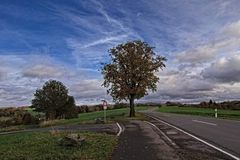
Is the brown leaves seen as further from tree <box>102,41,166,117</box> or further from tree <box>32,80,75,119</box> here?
tree <box>32,80,75,119</box>

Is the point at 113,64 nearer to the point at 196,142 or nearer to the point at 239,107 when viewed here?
the point at 239,107

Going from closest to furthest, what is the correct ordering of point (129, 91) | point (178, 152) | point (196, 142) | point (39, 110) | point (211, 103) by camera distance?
1. point (178, 152)
2. point (196, 142)
3. point (129, 91)
4. point (211, 103)
5. point (39, 110)

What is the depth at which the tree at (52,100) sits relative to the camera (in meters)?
85.3

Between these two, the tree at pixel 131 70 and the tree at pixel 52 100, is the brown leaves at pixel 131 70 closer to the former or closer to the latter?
the tree at pixel 131 70

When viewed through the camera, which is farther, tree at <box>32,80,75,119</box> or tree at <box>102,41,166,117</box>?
tree at <box>32,80,75,119</box>

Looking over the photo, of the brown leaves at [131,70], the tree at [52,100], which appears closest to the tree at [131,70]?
the brown leaves at [131,70]

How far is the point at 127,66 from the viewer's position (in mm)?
51188

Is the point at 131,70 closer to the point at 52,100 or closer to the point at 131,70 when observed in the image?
the point at 131,70

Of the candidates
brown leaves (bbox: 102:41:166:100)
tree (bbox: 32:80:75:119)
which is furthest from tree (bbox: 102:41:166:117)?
tree (bbox: 32:80:75:119)

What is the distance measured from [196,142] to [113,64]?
34942 mm

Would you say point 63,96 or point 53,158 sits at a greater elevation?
point 63,96

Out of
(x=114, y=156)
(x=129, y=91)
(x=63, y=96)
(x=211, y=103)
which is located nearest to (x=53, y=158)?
(x=114, y=156)

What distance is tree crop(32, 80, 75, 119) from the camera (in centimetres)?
8531

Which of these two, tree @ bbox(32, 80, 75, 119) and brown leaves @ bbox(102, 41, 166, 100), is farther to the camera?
tree @ bbox(32, 80, 75, 119)
